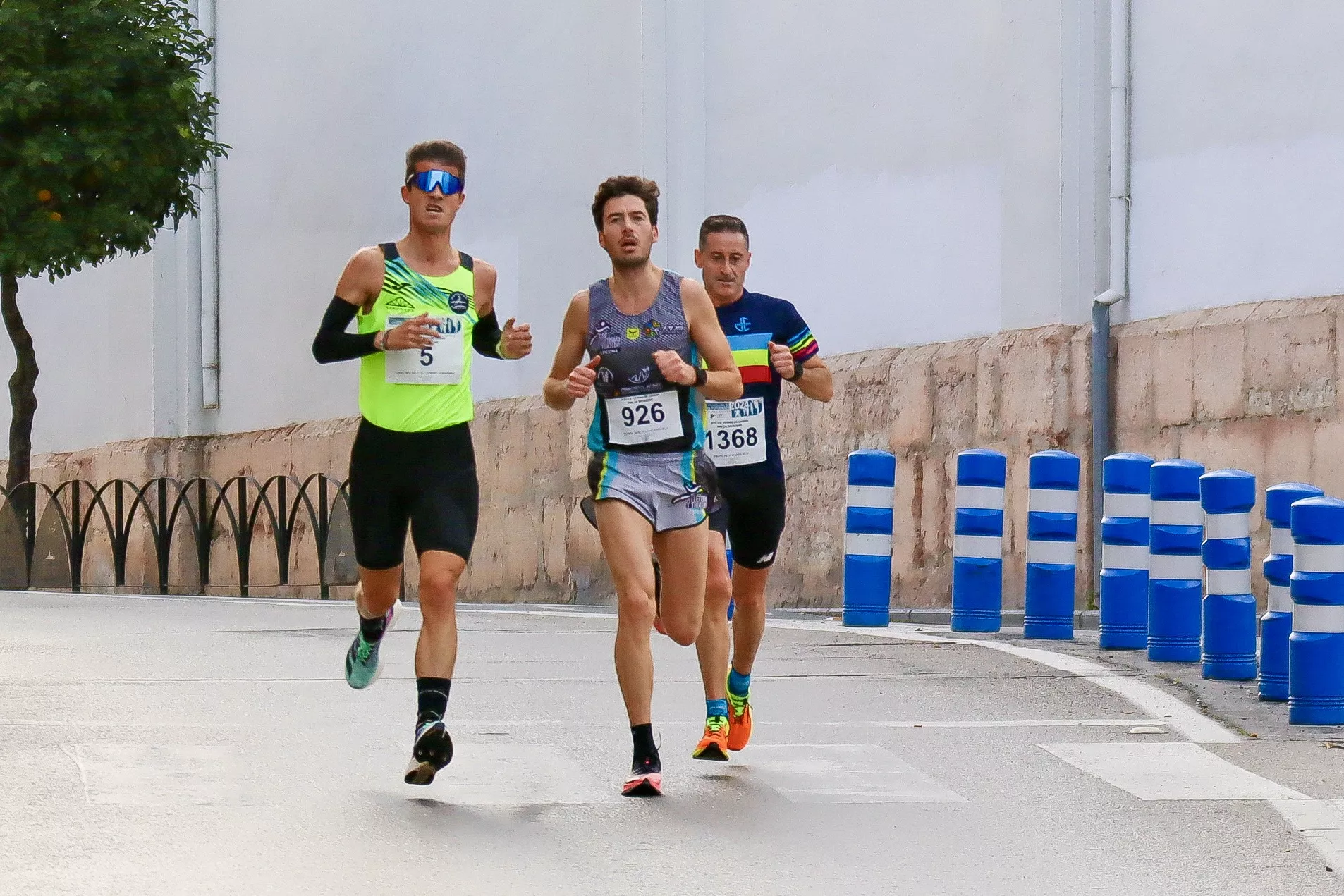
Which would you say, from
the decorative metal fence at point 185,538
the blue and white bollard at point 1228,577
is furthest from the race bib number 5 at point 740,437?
the decorative metal fence at point 185,538

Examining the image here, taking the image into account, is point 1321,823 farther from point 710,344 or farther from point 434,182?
point 434,182

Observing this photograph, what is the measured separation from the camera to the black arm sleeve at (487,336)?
743 centimetres

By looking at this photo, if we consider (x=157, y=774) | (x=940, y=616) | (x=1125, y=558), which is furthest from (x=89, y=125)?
(x=157, y=774)

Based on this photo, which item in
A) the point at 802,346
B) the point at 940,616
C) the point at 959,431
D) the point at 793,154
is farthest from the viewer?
the point at 793,154

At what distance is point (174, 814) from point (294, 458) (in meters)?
18.3

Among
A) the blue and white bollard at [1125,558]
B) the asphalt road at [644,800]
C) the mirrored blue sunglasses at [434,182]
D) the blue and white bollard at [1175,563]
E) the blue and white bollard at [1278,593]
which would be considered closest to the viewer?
the asphalt road at [644,800]

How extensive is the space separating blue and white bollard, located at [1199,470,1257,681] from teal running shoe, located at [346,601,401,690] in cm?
395

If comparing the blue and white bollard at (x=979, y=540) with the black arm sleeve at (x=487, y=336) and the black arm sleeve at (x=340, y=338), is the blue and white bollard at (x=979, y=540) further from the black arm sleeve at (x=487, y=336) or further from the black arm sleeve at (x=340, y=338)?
the black arm sleeve at (x=340, y=338)

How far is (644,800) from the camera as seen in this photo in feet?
22.3

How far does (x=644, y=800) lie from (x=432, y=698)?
0.69 m

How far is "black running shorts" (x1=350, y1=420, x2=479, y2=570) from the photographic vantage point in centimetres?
713

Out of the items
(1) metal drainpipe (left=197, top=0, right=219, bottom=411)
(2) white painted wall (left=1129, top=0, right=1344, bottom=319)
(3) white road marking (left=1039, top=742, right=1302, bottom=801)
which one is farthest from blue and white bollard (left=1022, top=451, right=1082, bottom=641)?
(1) metal drainpipe (left=197, top=0, right=219, bottom=411)

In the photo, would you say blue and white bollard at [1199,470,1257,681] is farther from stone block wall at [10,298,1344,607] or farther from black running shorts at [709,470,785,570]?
stone block wall at [10,298,1344,607]

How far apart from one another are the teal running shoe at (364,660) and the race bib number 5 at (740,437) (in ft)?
3.91
